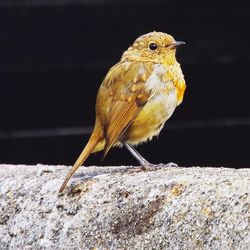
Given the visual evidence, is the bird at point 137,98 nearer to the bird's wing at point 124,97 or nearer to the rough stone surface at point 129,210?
the bird's wing at point 124,97

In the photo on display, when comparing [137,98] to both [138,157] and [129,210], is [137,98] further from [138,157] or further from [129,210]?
[129,210]

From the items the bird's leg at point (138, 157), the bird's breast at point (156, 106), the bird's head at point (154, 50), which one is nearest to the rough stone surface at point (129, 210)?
the bird's leg at point (138, 157)

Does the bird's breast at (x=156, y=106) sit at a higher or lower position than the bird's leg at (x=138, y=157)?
higher

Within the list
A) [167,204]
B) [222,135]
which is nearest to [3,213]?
[167,204]

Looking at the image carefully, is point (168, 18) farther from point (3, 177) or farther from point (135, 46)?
point (3, 177)

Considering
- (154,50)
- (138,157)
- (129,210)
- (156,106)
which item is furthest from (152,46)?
(129,210)
